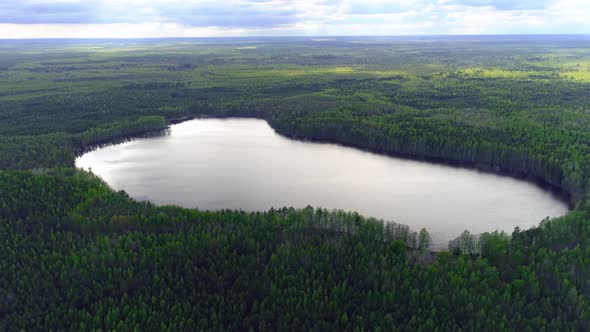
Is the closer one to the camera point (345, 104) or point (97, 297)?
point (97, 297)

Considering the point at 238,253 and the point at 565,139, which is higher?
the point at 565,139

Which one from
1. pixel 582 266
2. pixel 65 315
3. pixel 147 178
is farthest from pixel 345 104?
pixel 65 315

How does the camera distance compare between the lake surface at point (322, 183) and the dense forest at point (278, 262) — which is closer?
the dense forest at point (278, 262)

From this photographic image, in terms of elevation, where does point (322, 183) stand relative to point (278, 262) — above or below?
below

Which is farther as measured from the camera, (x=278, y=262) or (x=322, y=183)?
(x=322, y=183)

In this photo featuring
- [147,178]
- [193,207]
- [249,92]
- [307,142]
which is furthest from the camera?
[249,92]

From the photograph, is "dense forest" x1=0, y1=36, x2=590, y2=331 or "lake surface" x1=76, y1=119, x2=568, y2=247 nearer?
"dense forest" x1=0, y1=36, x2=590, y2=331

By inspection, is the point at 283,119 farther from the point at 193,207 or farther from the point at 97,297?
the point at 97,297

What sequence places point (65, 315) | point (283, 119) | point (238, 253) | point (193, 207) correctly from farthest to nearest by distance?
point (283, 119) < point (193, 207) < point (238, 253) < point (65, 315)
